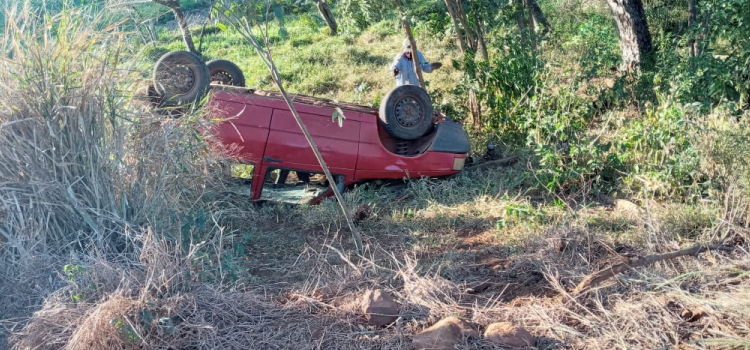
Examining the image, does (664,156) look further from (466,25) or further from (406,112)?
(466,25)

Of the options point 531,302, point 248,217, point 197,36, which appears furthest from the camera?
point 197,36

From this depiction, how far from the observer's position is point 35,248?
15.4 feet

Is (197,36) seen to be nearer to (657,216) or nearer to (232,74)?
(232,74)

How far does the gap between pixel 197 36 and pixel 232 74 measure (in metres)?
10.5

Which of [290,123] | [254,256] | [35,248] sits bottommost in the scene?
[254,256]

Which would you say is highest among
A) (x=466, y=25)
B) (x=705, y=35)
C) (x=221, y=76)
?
(x=466, y=25)

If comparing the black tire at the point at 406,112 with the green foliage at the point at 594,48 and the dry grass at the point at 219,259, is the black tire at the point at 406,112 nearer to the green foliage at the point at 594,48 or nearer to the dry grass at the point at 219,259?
the dry grass at the point at 219,259

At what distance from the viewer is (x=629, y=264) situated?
470 centimetres

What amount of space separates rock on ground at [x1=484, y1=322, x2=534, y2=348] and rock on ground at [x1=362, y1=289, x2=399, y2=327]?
62cm

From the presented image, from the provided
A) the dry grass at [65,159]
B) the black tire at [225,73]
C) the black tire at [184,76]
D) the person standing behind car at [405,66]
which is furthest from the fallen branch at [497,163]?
the dry grass at [65,159]

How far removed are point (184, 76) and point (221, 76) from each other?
5.36 feet

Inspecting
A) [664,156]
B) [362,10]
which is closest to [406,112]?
[362,10]

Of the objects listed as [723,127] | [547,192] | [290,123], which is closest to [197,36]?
[290,123]

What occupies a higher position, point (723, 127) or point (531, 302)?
point (723, 127)
